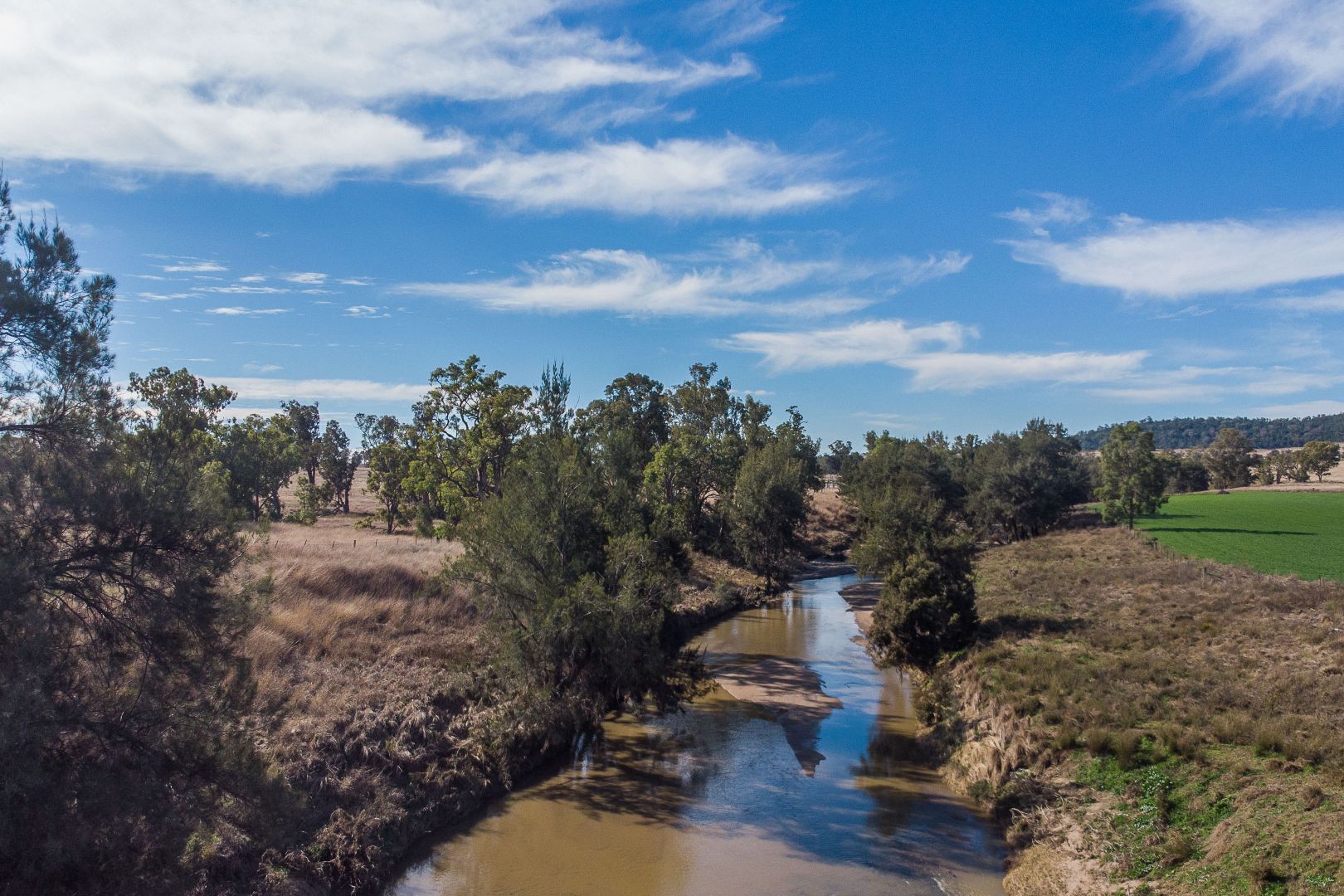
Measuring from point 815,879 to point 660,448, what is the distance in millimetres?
48231

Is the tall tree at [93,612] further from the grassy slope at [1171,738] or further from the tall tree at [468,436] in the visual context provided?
the tall tree at [468,436]

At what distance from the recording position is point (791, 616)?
47.1m

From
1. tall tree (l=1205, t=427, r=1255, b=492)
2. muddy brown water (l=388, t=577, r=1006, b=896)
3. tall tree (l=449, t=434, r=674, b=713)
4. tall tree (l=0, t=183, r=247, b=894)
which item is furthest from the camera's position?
tall tree (l=1205, t=427, r=1255, b=492)

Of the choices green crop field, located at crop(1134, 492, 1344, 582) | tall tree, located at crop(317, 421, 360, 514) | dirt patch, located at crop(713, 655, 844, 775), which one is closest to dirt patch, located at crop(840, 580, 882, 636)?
dirt patch, located at crop(713, 655, 844, 775)

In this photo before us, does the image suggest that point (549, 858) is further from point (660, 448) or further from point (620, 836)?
point (660, 448)

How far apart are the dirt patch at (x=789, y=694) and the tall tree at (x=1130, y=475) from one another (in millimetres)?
40301

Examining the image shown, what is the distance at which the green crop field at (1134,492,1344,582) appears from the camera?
39094 mm

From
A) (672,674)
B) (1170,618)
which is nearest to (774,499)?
(1170,618)

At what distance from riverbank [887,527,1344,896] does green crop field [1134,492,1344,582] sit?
8462mm

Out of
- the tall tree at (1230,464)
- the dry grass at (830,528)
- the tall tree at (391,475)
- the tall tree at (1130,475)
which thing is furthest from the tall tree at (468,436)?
the tall tree at (1230,464)

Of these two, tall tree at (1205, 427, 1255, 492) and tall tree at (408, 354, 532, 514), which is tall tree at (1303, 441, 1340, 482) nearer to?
tall tree at (1205, 427, 1255, 492)

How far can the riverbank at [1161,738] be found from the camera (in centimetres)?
1348

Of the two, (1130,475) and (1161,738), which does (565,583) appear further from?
(1130,475)

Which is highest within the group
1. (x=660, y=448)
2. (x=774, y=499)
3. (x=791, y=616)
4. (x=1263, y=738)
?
(x=660, y=448)
